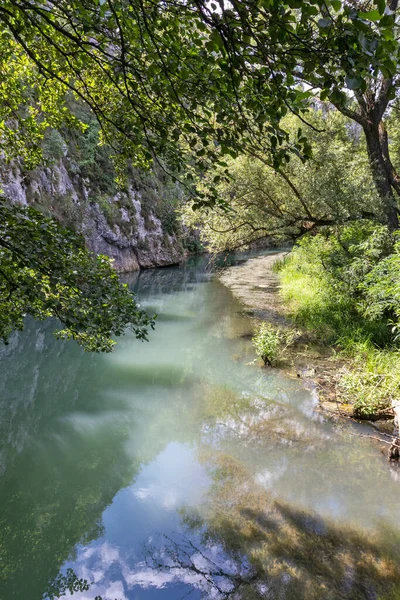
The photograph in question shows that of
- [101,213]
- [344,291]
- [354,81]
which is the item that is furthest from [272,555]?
[101,213]

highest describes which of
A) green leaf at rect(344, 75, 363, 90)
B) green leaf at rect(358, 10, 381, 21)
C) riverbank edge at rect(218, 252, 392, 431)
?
green leaf at rect(358, 10, 381, 21)

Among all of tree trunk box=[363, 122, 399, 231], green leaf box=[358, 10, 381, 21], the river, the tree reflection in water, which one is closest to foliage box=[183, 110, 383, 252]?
tree trunk box=[363, 122, 399, 231]

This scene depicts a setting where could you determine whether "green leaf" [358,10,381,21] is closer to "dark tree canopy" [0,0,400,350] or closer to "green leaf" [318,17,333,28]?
"dark tree canopy" [0,0,400,350]

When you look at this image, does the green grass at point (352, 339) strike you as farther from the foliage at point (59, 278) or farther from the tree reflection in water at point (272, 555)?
the foliage at point (59, 278)

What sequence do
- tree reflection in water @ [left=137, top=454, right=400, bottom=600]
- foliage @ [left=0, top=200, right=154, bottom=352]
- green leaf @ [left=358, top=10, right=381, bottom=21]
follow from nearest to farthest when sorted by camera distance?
green leaf @ [left=358, top=10, right=381, bottom=21] < foliage @ [left=0, top=200, right=154, bottom=352] < tree reflection in water @ [left=137, top=454, right=400, bottom=600]

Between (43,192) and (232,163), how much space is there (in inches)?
448

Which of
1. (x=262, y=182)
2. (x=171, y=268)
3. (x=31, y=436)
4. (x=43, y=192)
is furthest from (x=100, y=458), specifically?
(x=171, y=268)

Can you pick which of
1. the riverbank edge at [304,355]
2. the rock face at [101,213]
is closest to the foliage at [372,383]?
the riverbank edge at [304,355]

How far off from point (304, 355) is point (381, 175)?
20.1 feet

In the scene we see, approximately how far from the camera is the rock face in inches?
726

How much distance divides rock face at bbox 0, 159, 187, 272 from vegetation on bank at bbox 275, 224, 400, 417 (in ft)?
28.1

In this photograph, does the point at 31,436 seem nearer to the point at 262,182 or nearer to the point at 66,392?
the point at 66,392

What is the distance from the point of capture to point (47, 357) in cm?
1104

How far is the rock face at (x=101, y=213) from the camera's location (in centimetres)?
1844
